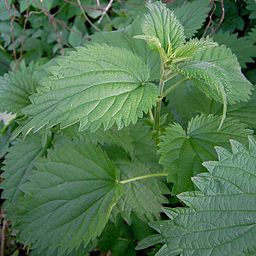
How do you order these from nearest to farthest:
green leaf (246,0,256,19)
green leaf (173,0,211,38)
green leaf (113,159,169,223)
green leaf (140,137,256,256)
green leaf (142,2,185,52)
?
green leaf (140,137,256,256)
green leaf (142,2,185,52)
green leaf (113,159,169,223)
green leaf (173,0,211,38)
green leaf (246,0,256,19)

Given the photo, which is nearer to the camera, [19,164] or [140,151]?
[140,151]

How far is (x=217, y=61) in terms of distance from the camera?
1.43m

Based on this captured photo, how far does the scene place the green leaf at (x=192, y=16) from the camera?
1.77 metres

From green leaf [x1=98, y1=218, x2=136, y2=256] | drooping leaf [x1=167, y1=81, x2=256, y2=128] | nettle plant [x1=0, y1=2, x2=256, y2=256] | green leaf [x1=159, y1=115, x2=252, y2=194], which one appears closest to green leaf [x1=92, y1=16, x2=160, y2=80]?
nettle plant [x1=0, y1=2, x2=256, y2=256]

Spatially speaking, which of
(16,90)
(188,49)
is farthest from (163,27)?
(16,90)

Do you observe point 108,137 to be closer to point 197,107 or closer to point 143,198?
point 143,198

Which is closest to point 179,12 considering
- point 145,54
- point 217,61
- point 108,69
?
point 145,54

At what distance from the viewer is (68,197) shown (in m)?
1.41

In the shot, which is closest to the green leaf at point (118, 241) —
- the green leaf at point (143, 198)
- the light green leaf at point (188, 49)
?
the green leaf at point (143, 198)

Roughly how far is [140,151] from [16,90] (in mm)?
487

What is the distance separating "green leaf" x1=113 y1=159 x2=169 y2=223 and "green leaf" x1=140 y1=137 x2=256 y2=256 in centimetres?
30

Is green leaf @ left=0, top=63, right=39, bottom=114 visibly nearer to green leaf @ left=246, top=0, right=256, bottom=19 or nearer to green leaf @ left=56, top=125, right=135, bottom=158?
green leaf @ left=56, top=125, right=135, bottom=158

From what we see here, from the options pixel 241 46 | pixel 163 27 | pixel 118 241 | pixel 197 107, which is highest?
pixel 163 27

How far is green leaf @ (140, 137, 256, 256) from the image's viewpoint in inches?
40.5
